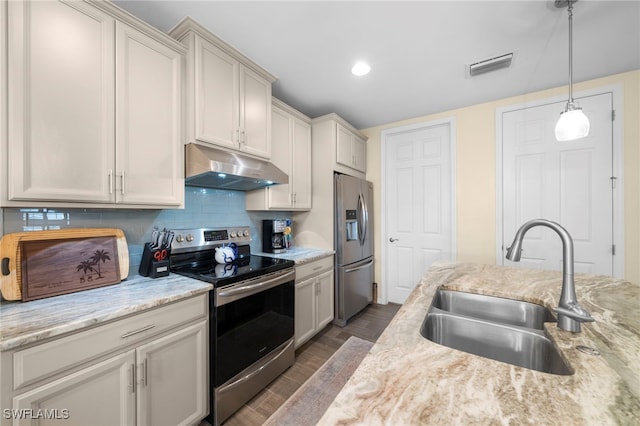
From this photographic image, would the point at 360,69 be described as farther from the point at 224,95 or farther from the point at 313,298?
the point at 313,298

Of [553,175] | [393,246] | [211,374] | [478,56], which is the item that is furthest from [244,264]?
[553,175]

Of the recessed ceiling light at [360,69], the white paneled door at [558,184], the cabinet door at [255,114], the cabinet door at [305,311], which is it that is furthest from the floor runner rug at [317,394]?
the recessed ceiling light at [360,69]

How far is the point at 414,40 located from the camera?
1720mm

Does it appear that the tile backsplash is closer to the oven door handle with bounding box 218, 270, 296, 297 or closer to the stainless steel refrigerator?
the oven door handle with bounding box 218, 270, 296, 297

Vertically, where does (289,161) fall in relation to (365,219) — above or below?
above

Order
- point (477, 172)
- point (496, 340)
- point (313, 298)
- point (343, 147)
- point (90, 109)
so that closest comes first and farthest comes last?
point (496, 340) → point (90, 109) → point (313, 298) → point (477, 172) → point (343, 147)

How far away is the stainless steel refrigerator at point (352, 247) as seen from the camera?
107 inches

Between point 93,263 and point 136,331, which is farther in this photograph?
point 93,263

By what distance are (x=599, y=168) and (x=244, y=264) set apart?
10.8 ft

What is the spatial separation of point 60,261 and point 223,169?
95 cm

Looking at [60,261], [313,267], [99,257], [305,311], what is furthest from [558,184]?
[60,261]

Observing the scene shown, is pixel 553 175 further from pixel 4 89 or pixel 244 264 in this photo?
pixel 4 89

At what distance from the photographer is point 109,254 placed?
4.65 ft

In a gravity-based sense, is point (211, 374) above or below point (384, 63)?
below
